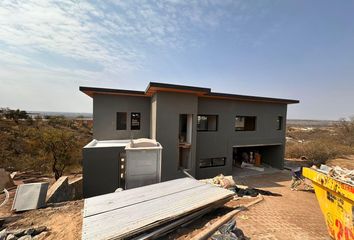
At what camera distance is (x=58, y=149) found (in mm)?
12336

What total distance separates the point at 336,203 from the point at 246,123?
12333 millimetres

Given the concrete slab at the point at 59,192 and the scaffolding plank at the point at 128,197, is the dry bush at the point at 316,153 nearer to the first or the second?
the scaffolding plank at the point at 128,197

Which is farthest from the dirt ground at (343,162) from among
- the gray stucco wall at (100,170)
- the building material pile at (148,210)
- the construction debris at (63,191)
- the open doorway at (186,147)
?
the construction debris at (63,191)

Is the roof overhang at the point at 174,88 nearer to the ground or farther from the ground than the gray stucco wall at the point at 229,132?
farther from the ground

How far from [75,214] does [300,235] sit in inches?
250

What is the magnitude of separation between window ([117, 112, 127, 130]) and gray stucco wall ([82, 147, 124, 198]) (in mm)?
3944

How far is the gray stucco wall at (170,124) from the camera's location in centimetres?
977

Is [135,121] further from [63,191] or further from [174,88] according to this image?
[63,191]

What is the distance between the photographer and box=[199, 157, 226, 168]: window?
1271cm

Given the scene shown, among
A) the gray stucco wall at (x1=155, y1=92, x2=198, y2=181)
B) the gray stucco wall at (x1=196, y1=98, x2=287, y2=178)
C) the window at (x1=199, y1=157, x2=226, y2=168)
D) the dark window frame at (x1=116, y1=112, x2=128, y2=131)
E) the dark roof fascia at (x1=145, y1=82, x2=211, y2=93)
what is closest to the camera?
the dark roof fascia at (x1=145, y1=82, x2=211, y2=93)

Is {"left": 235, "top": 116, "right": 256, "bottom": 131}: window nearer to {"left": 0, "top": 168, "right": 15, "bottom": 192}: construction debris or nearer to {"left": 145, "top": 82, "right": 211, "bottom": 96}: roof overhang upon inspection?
{"left": 145, "top": 82, "right": 211, "bottom": 96}: roof overhang

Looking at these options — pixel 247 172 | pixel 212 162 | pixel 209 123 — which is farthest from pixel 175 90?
pixel 247 172

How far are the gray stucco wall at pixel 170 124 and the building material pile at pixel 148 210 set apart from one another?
4.23 metres

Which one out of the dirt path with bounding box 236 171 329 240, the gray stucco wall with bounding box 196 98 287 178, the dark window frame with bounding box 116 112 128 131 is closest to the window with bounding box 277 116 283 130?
the gray stucco wall with bounding box 196 98 287 178
